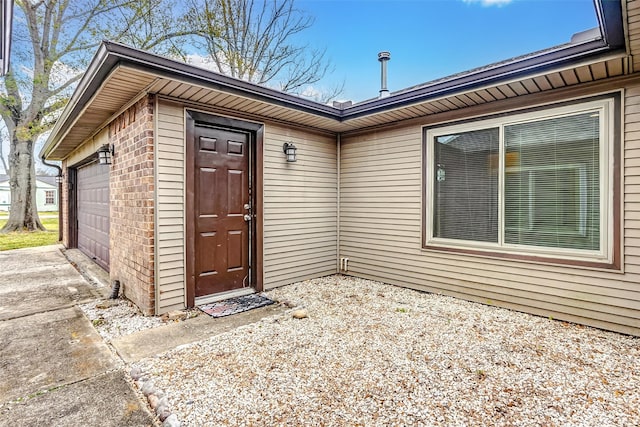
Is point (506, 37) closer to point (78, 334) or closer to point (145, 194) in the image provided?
point (145, 194)

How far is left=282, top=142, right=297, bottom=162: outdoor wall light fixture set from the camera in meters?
4.68

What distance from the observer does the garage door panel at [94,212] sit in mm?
5727

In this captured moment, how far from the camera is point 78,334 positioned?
121 inches

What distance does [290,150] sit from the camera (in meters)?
4.68

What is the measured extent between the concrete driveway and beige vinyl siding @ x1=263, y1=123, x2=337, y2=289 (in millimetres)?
2215

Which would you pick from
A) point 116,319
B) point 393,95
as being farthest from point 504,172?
point 116,319

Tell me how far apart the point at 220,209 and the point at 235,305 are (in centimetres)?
119

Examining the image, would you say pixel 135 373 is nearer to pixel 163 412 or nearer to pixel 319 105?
pixel 163 412

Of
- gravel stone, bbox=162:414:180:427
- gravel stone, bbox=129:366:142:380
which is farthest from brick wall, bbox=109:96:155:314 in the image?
gravel stone, bbox=162:414:180:427

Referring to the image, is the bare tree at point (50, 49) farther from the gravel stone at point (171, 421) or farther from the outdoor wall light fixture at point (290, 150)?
the gravel stone at point (171, 421)

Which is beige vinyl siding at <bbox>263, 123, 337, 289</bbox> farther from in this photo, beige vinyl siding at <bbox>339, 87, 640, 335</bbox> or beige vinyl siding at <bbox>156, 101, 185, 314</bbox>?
beige vinyl siding at <bbox>156, 101, 185, 314</bbox>

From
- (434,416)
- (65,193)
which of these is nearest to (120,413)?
(434,416)

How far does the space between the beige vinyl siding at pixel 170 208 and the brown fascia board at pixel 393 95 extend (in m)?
0.61

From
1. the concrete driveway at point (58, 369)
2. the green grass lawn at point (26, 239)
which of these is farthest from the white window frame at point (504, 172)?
the green grass lawn at point (26, 239)
